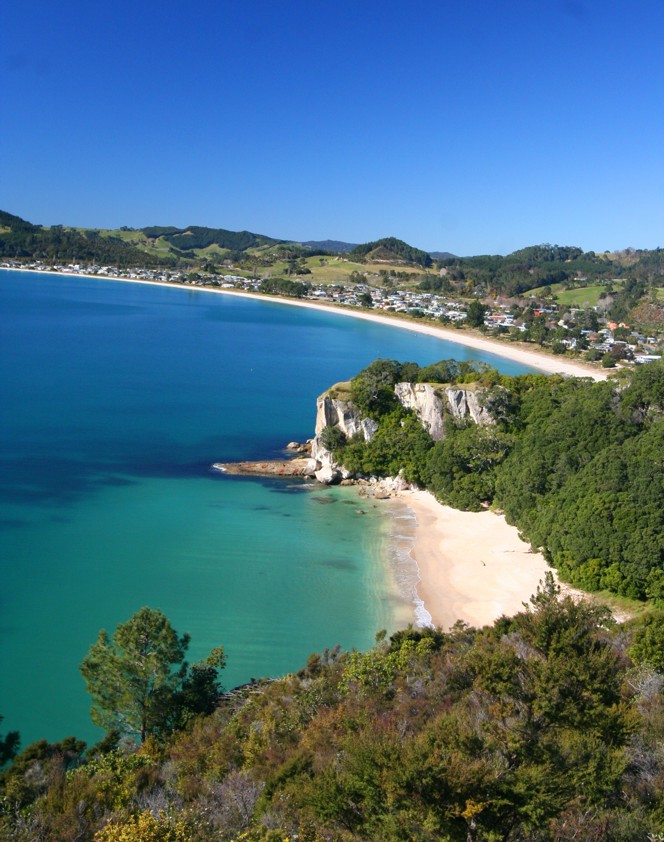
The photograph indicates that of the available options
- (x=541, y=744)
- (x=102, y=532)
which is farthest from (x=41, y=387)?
(x=541, y=744)

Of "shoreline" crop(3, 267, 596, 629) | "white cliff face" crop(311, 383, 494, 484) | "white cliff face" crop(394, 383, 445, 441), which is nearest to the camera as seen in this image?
"shoreline" crop(3, 267, 596, 629)

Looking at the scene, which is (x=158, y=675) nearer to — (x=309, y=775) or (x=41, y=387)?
(x=309, y=775)

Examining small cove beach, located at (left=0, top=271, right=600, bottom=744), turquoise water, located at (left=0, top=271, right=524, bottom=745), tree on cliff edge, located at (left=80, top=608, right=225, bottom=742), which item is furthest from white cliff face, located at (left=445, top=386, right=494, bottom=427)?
tree on cliff edge, located at (left=80, top=608, right=225, bottom=742)

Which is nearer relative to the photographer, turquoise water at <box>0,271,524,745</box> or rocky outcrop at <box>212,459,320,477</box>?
turquoise water at <box>0,271,524,745</box>

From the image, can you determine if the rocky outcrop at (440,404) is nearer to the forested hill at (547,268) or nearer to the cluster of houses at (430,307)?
the cluster of houses at (430,307)

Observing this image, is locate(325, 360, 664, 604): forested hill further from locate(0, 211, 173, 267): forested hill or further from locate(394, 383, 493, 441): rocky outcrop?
locate(0, 211, 173, 267): forested hill

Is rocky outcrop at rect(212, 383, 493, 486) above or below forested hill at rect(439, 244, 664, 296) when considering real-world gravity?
below
